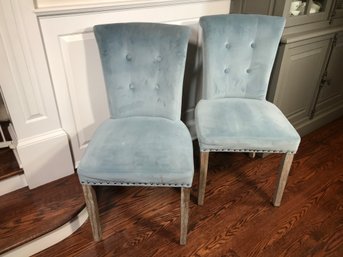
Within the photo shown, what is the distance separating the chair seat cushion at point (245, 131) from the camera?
1305 millimetres

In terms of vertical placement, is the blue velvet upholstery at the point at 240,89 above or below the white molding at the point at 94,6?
below

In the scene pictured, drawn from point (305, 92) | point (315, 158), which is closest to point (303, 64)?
point (305, 92)

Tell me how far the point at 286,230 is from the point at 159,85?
97cm

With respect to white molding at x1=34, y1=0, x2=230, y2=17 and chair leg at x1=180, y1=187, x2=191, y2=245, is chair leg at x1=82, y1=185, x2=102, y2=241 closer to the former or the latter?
chair leg at x1=180, y1=187, x2=191, y2=245

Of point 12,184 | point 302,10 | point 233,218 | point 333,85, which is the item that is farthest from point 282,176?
point 12,184

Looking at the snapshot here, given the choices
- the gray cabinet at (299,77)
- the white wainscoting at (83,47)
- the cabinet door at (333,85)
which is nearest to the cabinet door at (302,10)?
the gray cabinet at (299,77)

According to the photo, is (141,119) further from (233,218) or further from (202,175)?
(233,218)

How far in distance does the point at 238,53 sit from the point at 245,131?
452 millimetres

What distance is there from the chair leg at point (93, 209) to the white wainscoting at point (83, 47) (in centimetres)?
44

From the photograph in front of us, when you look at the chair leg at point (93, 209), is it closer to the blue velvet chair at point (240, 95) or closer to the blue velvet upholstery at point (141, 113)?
the blue velvet upholstery at point (141, 113)

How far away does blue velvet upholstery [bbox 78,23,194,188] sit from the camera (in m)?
1.12

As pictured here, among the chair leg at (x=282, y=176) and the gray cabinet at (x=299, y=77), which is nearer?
the chair leg at (x=282, y=176)

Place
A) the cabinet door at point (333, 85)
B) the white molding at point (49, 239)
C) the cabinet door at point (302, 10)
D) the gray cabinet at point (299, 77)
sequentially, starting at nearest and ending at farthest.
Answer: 1. the white molding at point (49, 239)
2. the cabinet door at point (302, 10)
3. the gray cabinet at point (299, 77)
4. the cabinet door at point (333, 85)

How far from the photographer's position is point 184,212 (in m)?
1.24
